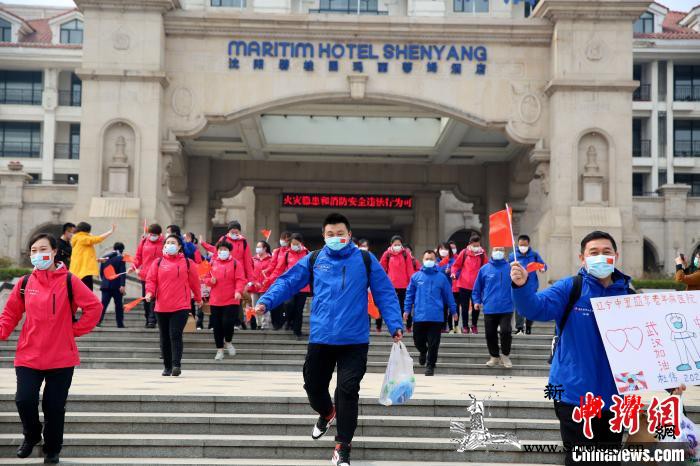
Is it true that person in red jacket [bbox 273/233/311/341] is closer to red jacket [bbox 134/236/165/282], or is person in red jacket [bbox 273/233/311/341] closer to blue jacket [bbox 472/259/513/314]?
red jacket [bbox 134/236/165/282]

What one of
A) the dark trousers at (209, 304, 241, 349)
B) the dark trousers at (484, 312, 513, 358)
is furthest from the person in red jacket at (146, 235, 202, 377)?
the dark trousers at (484, 312, 513, 358)

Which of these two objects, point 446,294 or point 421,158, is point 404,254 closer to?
point 446,294

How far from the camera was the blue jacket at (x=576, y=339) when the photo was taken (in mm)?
5484

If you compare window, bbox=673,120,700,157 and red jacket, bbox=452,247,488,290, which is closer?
red jacket, bbox=452,247,488,290

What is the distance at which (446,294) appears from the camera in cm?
1271

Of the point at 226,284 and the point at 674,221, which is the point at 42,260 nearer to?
the point at 226,284

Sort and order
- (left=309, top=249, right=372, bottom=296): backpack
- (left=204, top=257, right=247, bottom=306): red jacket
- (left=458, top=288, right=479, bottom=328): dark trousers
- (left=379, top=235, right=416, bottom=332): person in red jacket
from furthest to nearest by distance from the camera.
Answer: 1. (left=379, top=235, right=416, bottom=332): person in red jacket
2. (left=458, top=288, right=479, bottom=328): dark trousers
3. (left=204, top=257, right=247, bottom=306): red jacket
4. (left=309, top=249, right=372, bottom=296): backpack

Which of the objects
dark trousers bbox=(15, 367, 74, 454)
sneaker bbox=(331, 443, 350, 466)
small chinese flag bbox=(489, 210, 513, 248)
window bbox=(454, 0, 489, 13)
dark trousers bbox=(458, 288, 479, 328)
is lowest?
sneaker bbox=(331, 443, 350, 466)

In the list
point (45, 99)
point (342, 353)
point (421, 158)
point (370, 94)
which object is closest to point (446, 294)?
point (342, 353)

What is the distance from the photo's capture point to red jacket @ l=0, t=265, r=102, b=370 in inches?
278

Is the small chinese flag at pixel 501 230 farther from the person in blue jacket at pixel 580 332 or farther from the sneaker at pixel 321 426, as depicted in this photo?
the sneaker at pixel 321 426

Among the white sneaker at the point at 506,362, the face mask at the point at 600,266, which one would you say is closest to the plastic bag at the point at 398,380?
the face mask at the point at 600,266

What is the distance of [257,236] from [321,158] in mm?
3796

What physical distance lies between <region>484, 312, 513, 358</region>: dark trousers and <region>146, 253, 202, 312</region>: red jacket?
4141mm
